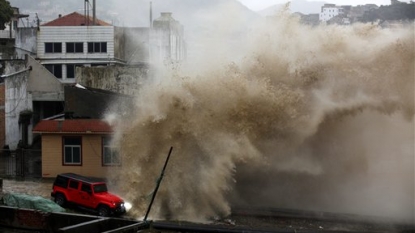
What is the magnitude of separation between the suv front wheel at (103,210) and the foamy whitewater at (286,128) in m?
1.16

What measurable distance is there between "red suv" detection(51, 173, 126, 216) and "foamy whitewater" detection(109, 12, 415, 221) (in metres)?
1.01

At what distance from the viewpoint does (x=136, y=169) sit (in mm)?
19156

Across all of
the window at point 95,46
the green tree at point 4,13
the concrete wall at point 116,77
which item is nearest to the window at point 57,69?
the window at point 95,46

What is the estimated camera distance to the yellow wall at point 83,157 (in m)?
24.3

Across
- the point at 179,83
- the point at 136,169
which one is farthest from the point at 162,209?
the point at 179,83

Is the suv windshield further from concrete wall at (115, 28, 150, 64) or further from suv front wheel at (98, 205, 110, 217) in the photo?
concrete wall at (115, 28, 150, 64)

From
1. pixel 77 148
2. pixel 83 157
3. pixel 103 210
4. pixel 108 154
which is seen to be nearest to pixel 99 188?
pixel 103 210

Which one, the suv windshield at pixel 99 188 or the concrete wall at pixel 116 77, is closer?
the suv windshield at pixel 99 188

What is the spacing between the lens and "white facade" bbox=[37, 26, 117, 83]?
41.0m

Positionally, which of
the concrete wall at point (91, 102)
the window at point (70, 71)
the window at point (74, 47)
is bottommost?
the concrete wall at point (91, 102)

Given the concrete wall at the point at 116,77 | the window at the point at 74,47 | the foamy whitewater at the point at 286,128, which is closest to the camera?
the foamy whitewater at the point at 286,128

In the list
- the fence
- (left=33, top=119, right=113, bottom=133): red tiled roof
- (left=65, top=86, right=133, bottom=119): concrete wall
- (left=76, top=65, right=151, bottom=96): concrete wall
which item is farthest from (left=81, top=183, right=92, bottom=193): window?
(left=76, top=65, right=151, bottom=96): concrete wall

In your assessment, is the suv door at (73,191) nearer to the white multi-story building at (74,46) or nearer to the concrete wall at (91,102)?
the concrete wall at (91,102)

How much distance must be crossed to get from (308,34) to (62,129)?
11861 millimetres
